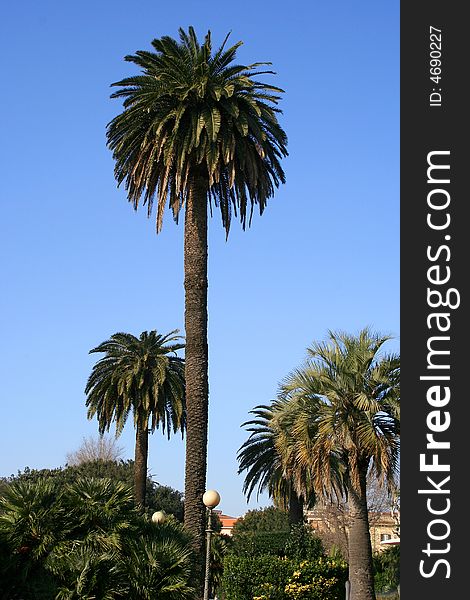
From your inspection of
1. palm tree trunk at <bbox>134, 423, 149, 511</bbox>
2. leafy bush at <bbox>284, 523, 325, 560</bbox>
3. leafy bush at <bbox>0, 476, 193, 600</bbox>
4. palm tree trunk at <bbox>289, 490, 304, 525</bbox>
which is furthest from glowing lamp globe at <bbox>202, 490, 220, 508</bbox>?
palm tree trunk at <bbox>134, 423, 149, 511</bbox>

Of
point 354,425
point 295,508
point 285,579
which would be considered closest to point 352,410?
point 354,425

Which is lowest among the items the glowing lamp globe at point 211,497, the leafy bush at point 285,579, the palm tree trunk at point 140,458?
the leafy bush at point 285,579

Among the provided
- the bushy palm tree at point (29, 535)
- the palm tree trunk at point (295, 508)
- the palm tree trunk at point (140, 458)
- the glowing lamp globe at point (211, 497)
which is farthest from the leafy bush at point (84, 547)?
the palm tree trunk at point (140, 458)

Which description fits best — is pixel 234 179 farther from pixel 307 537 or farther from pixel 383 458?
pixel 307 537

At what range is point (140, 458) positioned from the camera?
4422 cm

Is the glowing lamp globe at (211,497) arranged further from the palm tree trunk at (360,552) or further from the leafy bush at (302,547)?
the leafy bush at (302,547)

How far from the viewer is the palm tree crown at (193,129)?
27391mm

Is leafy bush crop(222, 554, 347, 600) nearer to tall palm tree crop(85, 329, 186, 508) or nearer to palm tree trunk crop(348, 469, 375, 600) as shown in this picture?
palm tree trunk crop(348, 469, 375, 600)

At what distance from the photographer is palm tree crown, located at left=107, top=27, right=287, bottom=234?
1078 inches

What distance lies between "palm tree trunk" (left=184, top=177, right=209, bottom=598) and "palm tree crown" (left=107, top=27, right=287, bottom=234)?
101 cm

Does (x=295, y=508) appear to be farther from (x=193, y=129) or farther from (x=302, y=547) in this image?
(x=193, y=129)

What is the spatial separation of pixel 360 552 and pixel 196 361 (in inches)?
272

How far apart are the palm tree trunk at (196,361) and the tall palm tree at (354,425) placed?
8.62ft

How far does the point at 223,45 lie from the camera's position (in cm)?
2866
